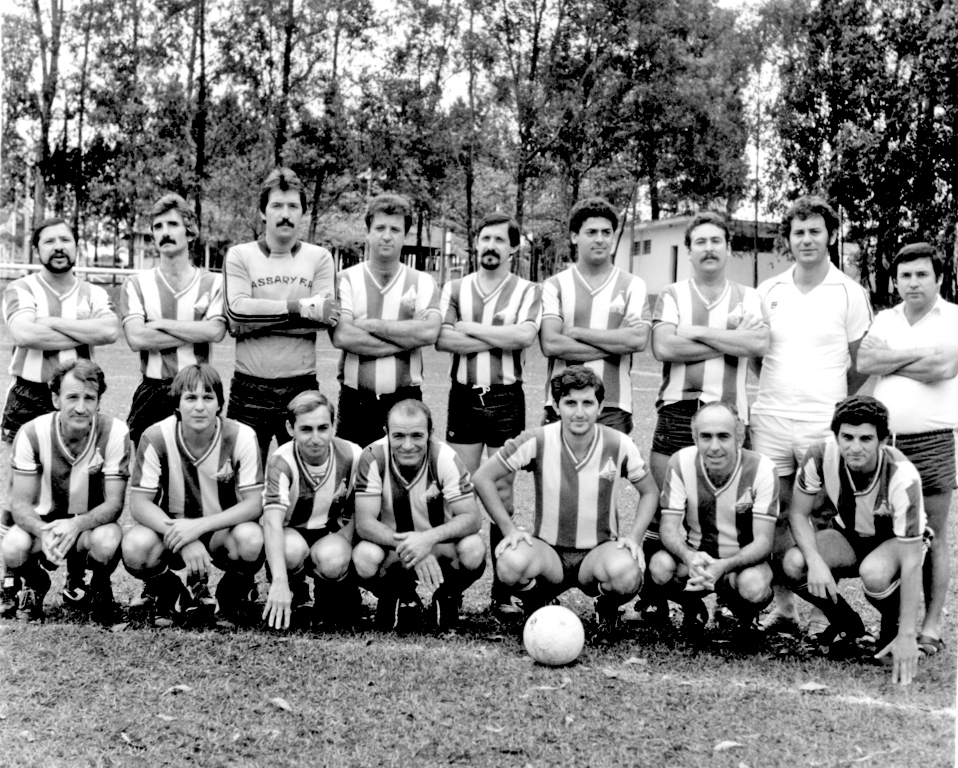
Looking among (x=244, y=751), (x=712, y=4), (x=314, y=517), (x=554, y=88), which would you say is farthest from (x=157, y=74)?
(x=244, y=751)

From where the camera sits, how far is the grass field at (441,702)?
10.5ft

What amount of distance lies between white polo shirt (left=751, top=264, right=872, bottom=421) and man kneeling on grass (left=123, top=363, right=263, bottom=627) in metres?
2.53

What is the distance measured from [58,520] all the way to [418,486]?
166cm

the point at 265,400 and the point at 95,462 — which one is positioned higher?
the point at 265,400

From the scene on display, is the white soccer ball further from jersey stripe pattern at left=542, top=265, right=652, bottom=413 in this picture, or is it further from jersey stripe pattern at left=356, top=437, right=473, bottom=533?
jersey stripe pattern at left=542, top=265, right=652, bottom=413

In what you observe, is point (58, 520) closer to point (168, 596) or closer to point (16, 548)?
point (16, 548)

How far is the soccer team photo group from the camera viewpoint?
427 cm

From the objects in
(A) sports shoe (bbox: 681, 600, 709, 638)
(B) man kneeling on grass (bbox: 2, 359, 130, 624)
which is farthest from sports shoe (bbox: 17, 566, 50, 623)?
(A) sports shoe (bbox: 681, 600, 709, 638)

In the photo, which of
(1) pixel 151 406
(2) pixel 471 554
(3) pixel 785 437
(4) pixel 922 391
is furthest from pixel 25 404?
(4) pixel 922 391

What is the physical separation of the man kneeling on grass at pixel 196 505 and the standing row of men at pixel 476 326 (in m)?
0.48

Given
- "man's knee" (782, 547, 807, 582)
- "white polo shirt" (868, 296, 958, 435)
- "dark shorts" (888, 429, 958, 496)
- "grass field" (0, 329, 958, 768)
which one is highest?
"white polo shirt" (868, 296, 958, 435)

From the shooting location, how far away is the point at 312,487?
4.48 meters

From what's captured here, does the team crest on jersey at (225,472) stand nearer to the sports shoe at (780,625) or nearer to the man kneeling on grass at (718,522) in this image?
the man kneeling on grass at (718,522)

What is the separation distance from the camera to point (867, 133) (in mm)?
13422
